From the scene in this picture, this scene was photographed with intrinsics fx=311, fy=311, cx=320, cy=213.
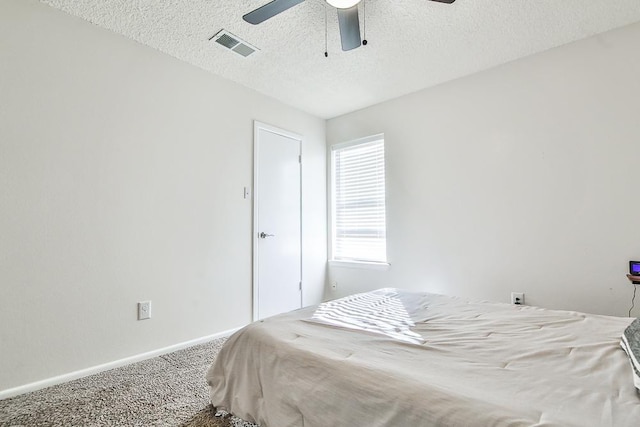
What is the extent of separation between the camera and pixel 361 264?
3.79 metres

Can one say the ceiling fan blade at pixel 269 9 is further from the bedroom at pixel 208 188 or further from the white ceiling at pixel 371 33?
the bedroom at pixel 208 188

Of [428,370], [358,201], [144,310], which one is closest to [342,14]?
[428,370]

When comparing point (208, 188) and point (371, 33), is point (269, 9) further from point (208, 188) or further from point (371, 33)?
point (208, 188)

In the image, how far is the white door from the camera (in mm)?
3332

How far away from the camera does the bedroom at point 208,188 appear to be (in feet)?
6.61

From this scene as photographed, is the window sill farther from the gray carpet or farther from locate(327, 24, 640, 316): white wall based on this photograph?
the gray carpet

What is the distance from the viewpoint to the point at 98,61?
7.55 feet

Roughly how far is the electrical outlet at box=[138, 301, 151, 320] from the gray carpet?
0.35 m

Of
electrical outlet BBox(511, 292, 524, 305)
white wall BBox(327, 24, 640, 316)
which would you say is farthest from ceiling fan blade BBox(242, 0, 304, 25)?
electrical outlet BBox(511, 292, 524, 305)

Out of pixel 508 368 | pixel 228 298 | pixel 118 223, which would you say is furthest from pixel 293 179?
pixel 508 368

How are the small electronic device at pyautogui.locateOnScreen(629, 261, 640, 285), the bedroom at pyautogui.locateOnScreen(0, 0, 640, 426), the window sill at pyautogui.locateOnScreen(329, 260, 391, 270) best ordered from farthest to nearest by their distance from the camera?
the window sill at pyautogui.locateOnScreen(329, 260, 391, 270)
the small electronic device at pyautogui.locateOnScreen(629, 261, 640, 285)
the bedroom at pyautogui.locateOnScreen(0, 0, 640, 426)

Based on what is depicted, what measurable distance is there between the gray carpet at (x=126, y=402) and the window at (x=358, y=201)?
220cm

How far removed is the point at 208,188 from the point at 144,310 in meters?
1.16

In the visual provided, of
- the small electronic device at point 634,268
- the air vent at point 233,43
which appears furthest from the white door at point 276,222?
the small electronic device at point 634,268
